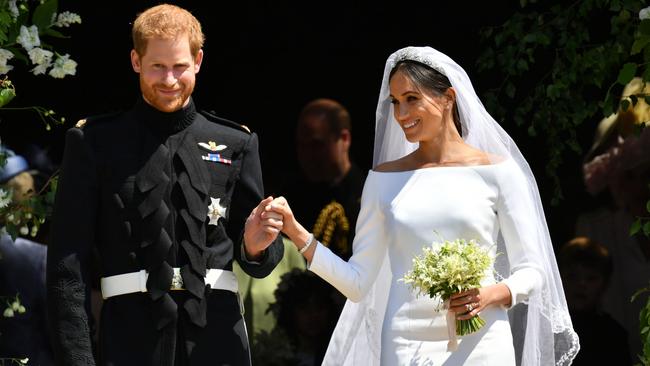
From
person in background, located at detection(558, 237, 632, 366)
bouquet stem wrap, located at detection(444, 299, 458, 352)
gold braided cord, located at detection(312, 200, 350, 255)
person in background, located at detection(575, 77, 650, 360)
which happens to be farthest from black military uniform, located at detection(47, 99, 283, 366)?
person in background, located at detection(575, 77, 650, 360)

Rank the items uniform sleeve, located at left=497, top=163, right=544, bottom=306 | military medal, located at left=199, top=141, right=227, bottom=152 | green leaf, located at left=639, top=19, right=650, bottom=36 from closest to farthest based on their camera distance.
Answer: military medal, located at left=199, top=141, right=227, bottom=152 → uniform sleeve, located at left=497, top=163, right=544, bottom=306 → green leaf, located at left=639, top=19, right=650, bottom=36

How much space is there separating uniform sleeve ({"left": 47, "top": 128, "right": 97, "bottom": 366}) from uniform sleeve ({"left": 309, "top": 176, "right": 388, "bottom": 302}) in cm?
90

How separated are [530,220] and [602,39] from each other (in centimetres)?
314

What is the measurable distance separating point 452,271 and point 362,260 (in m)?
0.53

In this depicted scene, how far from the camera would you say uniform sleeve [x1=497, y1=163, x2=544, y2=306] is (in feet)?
17.0

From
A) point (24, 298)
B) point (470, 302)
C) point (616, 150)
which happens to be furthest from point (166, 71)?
point (616, 150)

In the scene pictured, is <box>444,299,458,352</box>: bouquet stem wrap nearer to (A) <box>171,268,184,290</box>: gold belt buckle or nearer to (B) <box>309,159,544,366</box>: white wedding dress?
(B) <box>309,159,544,366</box>: white wedding dress

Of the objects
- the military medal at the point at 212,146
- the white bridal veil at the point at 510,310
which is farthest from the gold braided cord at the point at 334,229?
the military medal at the point at 212,146

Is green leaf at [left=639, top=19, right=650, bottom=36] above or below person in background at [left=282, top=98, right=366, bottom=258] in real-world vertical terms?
above

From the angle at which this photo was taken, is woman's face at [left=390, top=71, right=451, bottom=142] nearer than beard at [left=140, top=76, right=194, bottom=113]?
No

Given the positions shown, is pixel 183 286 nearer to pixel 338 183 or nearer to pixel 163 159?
pixel 163 159

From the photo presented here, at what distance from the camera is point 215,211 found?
492 cm

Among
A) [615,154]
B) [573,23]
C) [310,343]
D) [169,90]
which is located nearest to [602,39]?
[615,154]

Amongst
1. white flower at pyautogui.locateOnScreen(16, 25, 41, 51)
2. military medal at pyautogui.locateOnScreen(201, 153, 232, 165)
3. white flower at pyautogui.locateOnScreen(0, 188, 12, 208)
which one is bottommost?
white flower at pyautogui.locateOnScreen(0, 188, 12, 208)
